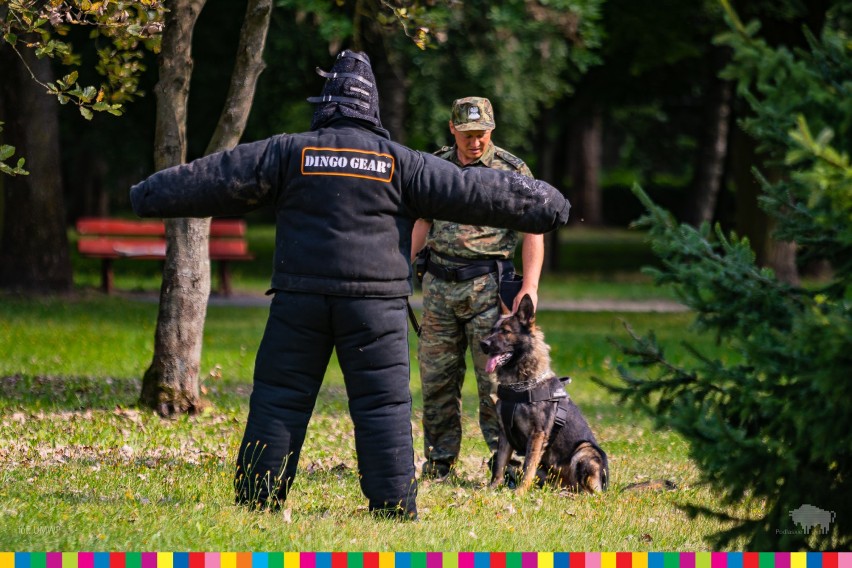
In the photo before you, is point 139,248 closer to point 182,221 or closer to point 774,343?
point 182,221

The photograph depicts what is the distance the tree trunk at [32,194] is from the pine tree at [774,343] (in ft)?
45.6

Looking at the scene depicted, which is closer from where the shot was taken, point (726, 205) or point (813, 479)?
point (813, 479)

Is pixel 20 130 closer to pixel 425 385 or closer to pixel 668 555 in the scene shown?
pixel 425 385

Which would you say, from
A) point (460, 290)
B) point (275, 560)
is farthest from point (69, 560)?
point (460, 290)

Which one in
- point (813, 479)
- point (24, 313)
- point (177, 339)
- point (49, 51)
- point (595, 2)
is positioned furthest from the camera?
point (595, 2)

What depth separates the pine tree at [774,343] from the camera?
153 inches

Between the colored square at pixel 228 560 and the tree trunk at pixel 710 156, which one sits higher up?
the tree trunk at pixel 710 156

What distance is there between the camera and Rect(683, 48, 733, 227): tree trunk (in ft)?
99.3

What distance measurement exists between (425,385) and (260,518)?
224 centimetres

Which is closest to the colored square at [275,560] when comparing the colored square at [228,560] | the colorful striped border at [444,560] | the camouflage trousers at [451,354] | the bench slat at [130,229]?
the colorful striped border at [444,560]

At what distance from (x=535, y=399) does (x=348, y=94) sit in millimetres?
2362

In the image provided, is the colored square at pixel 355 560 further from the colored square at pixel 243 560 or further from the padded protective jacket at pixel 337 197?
the padded protective jacket at pixel 337 197

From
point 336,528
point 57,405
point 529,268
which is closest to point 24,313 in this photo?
point 57,405

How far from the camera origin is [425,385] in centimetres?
778
